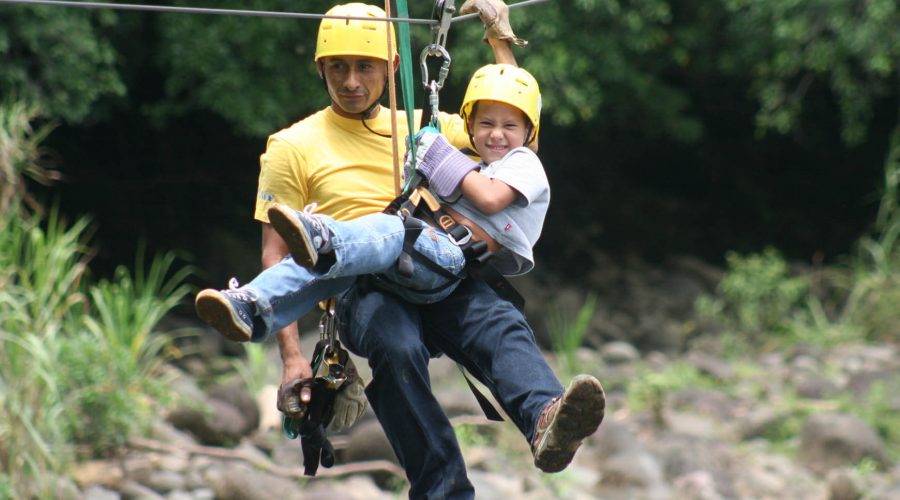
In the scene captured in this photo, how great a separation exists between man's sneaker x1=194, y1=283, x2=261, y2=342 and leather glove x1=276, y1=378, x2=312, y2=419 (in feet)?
1.93

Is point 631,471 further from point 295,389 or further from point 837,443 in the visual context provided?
point 295,389

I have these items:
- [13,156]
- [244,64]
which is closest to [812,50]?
[244,64]

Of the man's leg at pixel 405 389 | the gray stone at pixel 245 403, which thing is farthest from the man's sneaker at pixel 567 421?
the gray stone at pixel 245 403

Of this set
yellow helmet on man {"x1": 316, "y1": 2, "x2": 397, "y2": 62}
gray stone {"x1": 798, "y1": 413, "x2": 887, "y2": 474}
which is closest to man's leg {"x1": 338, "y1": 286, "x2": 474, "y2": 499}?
yellow helmet on man {"x1": 316, "y1": 2, "x2": 397, "y2": 62}

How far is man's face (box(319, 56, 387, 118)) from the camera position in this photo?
4.19 m

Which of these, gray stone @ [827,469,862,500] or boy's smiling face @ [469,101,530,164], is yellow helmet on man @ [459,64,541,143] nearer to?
boy's smiling face @ [469,101,530,164]

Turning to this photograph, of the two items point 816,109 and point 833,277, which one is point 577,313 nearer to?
point 833,277

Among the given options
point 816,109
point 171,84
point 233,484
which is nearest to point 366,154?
point 233,484

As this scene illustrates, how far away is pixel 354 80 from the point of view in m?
4.19

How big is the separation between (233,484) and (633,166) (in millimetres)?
10125

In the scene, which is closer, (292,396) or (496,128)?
(496,128)

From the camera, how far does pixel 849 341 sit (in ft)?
43.9

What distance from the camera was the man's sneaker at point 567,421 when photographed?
362cm

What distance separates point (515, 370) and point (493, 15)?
1.16 m
